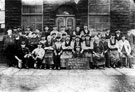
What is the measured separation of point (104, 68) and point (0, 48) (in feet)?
17.5

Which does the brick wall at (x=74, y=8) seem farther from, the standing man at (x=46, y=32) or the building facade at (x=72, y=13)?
the standing man at (x=46, y=32)

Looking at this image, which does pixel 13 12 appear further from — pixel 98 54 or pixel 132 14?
pixel 132 14

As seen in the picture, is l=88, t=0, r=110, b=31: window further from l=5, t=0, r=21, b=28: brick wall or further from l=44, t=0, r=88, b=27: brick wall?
l=5, t=0, r=21, b=28: brick wall

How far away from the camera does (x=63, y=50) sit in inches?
388

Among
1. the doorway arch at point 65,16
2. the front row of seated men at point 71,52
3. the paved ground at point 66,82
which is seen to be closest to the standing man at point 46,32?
the doorway arch at point 65,16

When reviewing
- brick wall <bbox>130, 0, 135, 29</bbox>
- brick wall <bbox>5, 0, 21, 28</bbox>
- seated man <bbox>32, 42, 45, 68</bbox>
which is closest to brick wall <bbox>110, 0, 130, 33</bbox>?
brick wall <bbox>130, 0, 135, 29</bbox>

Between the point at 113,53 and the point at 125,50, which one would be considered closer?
the point at 113,53

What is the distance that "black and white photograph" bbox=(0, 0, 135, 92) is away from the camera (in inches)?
285

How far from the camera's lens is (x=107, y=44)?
403 inches

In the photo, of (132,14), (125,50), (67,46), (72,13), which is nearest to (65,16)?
(72,13)

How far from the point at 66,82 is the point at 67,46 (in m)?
2.94

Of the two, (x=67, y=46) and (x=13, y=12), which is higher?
(x=13, y=12)

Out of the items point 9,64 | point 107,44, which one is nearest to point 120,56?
point 107,44

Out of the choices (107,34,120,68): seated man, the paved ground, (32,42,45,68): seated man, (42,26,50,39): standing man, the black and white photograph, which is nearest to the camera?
the paved ground
